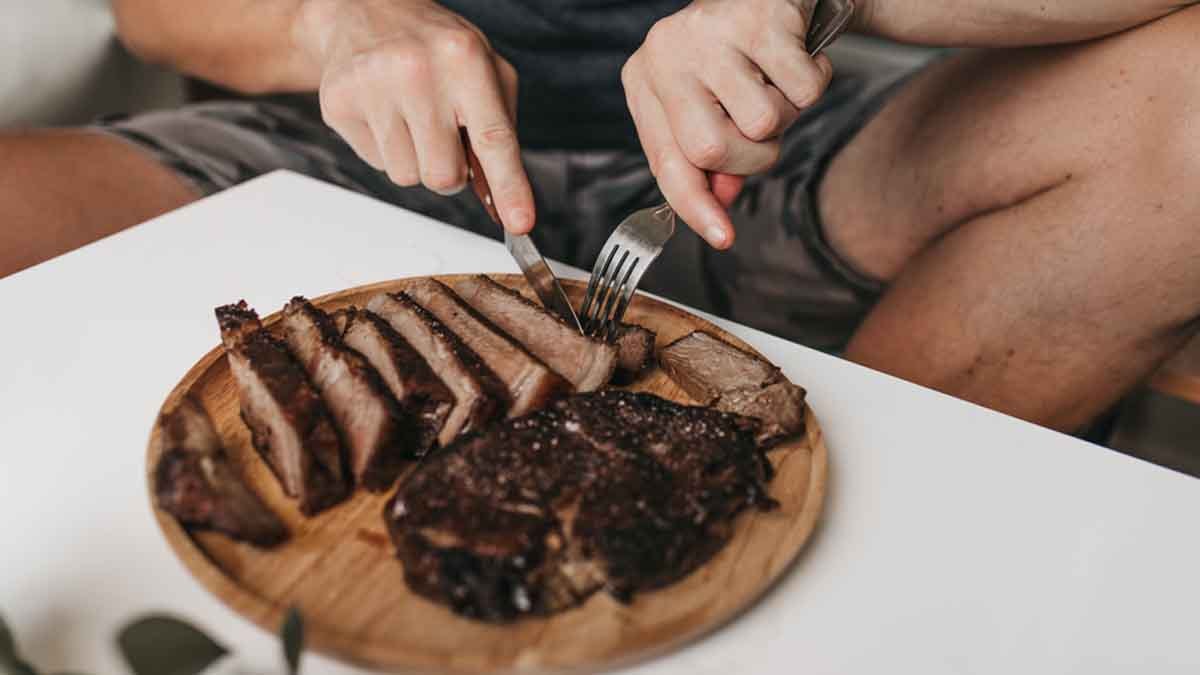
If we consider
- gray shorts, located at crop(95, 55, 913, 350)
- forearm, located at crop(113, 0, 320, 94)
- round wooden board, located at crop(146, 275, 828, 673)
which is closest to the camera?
round wooden board, located at crop(146, 275, 828, 673)

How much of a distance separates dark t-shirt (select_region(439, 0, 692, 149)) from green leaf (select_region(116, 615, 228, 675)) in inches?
68.8

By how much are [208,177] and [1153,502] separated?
6.23ft

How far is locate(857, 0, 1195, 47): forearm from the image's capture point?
167 centimetres

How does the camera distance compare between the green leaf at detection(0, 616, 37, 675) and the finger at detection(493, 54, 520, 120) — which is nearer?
the green leaf at detection(0, 616, 37, 675)

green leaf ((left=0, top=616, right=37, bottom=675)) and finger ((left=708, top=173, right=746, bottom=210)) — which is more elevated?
green leaf ((left=0, top=616, right=37, bottom=675))

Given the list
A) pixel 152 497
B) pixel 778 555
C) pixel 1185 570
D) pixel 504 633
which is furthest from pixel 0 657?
pixel 1185 570

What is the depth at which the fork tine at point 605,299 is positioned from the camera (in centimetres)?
147

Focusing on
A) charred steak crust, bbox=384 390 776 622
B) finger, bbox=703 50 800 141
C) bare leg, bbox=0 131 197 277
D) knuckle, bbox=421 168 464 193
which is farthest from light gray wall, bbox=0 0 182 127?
charred steak crust, bbox=384 390 776 622

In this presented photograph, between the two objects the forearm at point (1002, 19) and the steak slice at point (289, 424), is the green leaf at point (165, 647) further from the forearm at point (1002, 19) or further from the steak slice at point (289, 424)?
the forearm at point (1002, 19)

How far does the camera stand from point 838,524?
3.88 ft

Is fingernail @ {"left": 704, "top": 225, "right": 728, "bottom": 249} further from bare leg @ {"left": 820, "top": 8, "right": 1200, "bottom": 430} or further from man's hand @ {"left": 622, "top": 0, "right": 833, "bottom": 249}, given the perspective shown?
bare leg @ {"left": 820, "top": 8, "right": 1200, "bottom": 430}

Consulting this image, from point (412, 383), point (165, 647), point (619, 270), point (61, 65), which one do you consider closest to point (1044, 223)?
point (619, 270)

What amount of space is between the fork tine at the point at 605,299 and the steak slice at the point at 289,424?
444mm

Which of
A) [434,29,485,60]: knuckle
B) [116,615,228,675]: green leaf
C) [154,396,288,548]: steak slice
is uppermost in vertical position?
[434,29,485,60]: knuckle
